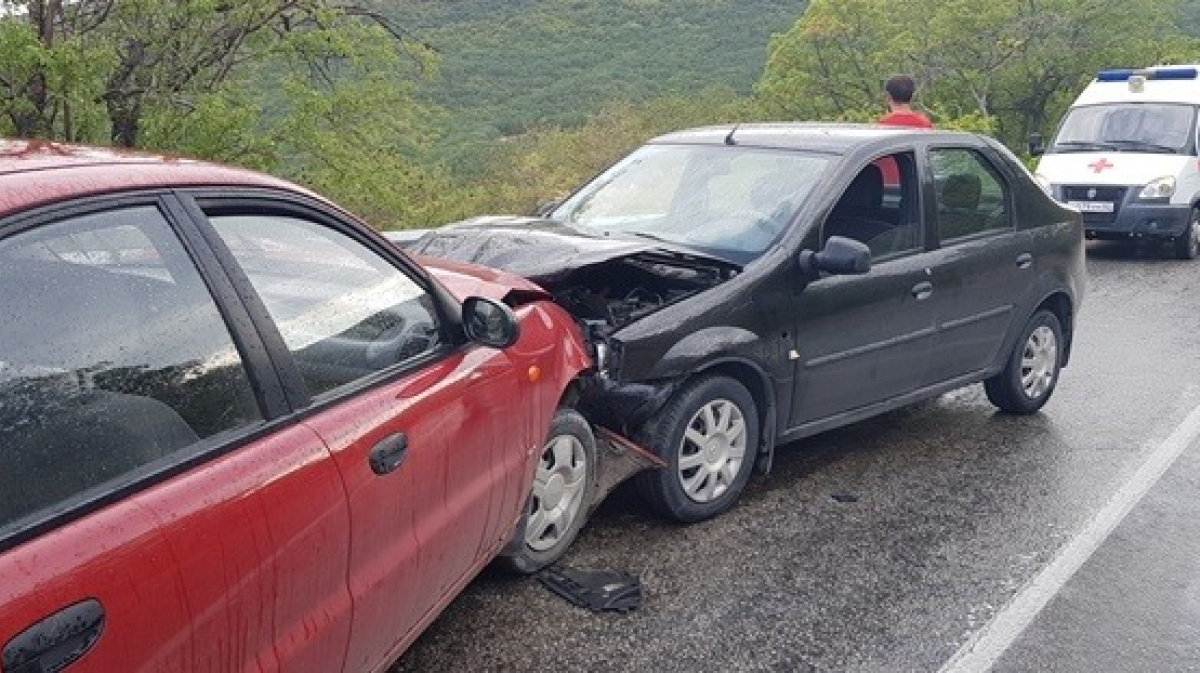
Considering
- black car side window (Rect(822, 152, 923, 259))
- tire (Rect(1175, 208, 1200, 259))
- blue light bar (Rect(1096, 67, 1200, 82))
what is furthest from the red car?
blue light bar (Rect(1096, 67, 1200, 82))

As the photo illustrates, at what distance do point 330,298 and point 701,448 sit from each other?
2197 millimetres

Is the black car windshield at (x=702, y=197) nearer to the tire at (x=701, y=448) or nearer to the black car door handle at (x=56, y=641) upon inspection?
the tire at (x=701, y=448)

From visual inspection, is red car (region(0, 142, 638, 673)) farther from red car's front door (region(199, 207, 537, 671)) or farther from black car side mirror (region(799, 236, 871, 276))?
black car side mirror (region(799, 236, 871, 276))

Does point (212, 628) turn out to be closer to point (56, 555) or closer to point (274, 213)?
point (56, 555)

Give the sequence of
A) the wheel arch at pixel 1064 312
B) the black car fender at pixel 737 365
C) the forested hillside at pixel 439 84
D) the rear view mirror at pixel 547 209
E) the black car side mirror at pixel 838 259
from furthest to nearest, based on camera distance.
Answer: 1. the forested hillside at pixel 439 84
2. the wheel arch at pixel 1064 312
3. the rear view mirror at pixel 547 209
4. the black car side mirror at pixel 838 259
5. the black car fender at pixel 737 365

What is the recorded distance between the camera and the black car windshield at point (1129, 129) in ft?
41.9

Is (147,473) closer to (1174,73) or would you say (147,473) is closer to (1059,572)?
(1059,572)

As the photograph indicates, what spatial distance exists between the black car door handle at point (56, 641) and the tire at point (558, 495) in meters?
2.19

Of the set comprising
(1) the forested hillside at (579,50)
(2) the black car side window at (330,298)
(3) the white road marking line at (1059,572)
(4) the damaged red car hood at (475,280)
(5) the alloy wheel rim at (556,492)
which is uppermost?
(2) the black car side window at (330,298)

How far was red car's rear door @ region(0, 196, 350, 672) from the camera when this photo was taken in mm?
1893

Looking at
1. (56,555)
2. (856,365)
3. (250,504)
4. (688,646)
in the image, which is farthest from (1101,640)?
(56,555)

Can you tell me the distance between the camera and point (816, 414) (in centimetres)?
522

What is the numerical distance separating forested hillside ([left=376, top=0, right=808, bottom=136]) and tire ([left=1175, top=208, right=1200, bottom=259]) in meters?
39.7

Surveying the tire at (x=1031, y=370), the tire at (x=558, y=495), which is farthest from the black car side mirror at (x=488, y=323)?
the tire at (x=1031, y=370)
